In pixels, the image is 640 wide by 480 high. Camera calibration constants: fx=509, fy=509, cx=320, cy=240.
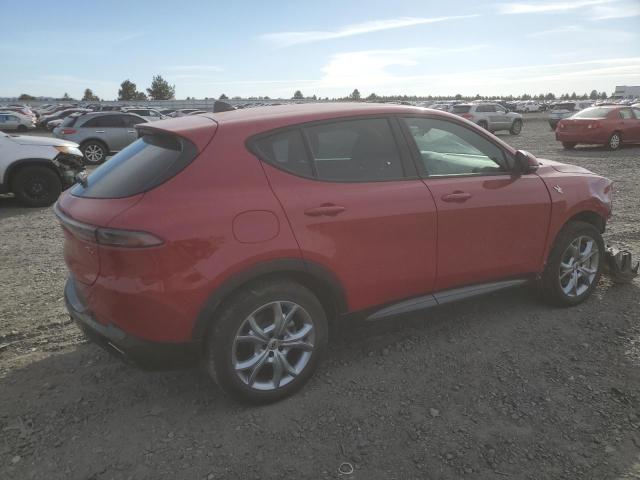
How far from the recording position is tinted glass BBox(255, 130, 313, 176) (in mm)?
2863

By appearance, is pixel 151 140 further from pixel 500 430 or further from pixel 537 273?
pixel 537 273

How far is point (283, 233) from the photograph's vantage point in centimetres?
274

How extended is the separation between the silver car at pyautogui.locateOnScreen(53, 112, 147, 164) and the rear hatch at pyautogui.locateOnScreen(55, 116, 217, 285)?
13.9 m

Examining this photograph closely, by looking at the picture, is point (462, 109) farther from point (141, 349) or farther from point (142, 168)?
point (141, 349)

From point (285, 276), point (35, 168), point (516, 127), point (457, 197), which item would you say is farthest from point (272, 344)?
point (516, 127)

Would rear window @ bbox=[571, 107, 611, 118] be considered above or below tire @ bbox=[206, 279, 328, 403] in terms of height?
above

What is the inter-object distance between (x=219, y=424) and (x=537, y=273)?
2644mm

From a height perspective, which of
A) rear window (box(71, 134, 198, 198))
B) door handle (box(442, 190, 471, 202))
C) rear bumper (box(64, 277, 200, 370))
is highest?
rear window (box(71, 134, 198, 198))

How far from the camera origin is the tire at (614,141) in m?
16.9

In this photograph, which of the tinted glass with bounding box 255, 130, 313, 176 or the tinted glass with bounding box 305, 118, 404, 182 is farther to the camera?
the tinted glass with bounding box 305, 118, 404, 182

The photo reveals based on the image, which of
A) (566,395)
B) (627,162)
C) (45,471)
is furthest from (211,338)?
(627,162)

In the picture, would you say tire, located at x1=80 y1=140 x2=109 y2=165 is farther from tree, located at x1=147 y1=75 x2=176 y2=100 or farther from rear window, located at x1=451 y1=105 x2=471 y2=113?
tree, located at x1=147 y1=75 x2=176 y2=100

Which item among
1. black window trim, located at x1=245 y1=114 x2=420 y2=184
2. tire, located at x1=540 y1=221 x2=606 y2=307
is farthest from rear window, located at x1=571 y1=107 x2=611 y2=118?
black window trim, located at x1=245 y1=114 x2=420 y2=184

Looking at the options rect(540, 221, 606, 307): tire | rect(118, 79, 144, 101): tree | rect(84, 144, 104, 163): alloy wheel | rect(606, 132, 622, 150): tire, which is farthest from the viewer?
rect(118, 79, 144, 101): tree
